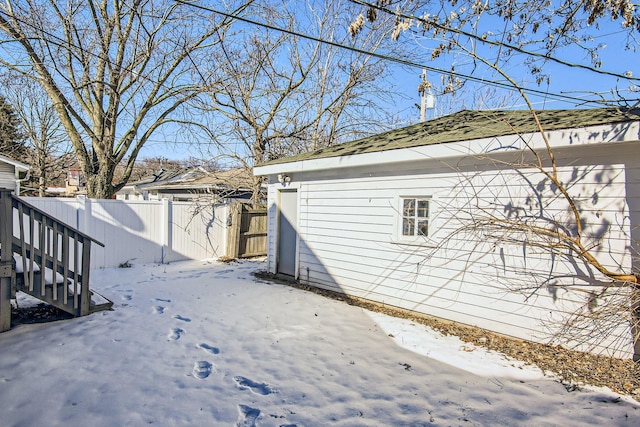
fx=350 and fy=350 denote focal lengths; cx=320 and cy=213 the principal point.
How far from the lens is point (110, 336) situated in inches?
158

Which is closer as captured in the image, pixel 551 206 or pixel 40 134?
pixel 551 206

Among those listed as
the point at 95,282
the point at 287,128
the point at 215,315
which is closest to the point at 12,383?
the point at 215,315

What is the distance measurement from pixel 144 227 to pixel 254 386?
283 inches

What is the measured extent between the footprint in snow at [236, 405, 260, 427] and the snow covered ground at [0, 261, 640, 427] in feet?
0.04

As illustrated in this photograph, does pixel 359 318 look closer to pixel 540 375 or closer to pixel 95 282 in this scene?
pixel 540 375

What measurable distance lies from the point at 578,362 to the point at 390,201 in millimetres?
3090

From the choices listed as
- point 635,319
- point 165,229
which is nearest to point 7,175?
point 165,229

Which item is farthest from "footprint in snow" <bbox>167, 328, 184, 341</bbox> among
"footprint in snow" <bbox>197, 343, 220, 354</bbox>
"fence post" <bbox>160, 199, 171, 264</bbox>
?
"fence post" <bbox>160, 199, 171, 264</bbox>

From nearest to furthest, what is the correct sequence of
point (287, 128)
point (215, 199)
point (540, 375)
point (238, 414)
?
point (238, 414)
point (540, 375)
point (215, 199)
point (287, 128)

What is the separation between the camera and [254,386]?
3.11 m

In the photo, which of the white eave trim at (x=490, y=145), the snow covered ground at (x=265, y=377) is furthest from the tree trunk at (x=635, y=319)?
the white eave trim at (x=490, y=145)

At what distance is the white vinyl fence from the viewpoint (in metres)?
7.90

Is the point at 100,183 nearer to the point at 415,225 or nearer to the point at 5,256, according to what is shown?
the point at 5,256

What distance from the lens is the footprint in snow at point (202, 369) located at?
3.24m
